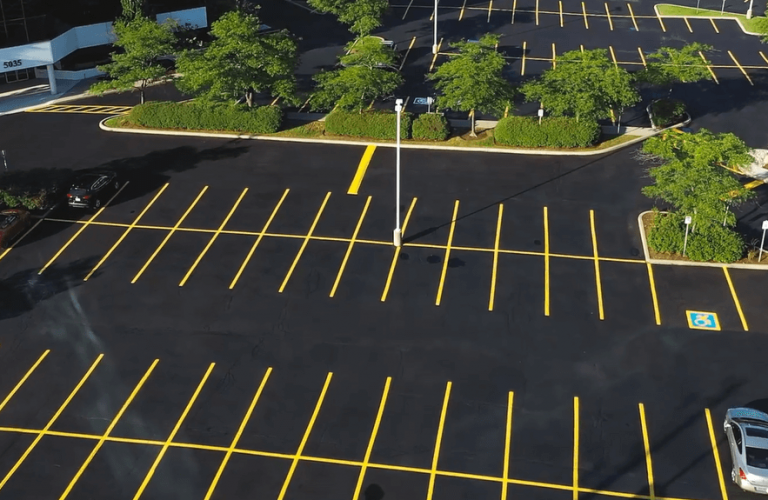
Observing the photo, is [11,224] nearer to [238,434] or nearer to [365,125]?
[238,434]

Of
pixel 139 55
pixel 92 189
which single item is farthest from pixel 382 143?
pixel 139 55

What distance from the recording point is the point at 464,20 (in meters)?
67.6

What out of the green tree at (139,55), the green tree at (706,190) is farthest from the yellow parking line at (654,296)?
the green tree at (139,55)

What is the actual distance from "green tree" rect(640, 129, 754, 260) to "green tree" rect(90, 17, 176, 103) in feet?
98.9

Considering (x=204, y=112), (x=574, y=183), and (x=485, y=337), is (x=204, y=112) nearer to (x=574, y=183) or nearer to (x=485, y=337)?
(x=574, y=183)

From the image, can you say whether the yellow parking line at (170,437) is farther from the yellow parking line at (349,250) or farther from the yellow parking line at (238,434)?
the yellow parking line at (349,250)

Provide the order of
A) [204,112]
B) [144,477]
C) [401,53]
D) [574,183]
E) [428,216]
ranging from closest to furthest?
[144,477] < [428,216] < [574,183] < [204,112] < [401,53]

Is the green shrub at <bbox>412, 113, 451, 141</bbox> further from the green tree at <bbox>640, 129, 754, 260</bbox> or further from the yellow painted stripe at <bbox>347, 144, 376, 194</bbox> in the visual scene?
the green tree at <bbox>640, 129, 754, 260</bbox>

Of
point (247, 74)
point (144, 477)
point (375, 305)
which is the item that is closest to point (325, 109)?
point (247, 74)

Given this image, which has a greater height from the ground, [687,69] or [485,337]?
[687,69]

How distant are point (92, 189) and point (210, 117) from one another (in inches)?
413

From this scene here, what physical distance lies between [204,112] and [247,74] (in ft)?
11.3

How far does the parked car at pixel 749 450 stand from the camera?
2267 cm

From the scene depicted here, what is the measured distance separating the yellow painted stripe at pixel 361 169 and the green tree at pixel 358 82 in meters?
3.04
